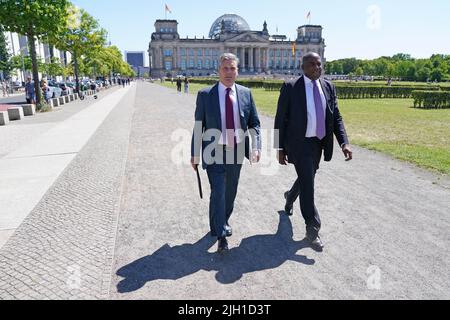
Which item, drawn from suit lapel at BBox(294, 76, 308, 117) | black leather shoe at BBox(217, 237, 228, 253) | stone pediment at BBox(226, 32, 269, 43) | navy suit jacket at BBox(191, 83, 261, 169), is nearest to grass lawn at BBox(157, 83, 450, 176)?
suit lapel at BBox(294, 76, 308, 117)

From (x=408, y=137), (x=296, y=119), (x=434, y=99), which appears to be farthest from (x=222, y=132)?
(x=434, y=99)

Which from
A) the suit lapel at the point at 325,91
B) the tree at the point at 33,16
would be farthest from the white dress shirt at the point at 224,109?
the tree at the point at 33,16

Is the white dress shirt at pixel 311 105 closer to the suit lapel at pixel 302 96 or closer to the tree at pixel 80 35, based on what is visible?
the suit lapel at pixel 302 96

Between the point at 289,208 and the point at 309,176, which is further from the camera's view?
the point at 289,208

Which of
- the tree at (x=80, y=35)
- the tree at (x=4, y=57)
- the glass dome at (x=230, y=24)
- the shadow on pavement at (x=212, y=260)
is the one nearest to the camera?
the shadow on pavement at (x=212, y=260)

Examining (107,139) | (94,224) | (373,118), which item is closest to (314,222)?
(94,224)

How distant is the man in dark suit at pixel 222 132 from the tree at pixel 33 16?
18.0 metres

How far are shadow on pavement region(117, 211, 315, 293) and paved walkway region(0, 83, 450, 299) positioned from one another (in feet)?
0.04

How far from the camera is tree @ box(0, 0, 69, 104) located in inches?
698

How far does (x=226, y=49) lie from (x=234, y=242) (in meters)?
138

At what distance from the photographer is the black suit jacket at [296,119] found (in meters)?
4.14

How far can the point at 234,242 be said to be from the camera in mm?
4355

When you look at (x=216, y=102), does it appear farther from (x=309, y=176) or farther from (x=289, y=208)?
(x=289, y=208)
